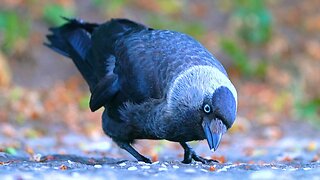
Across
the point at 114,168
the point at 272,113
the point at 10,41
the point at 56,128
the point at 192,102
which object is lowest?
the point at 114,168

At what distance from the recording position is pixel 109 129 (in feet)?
23.7

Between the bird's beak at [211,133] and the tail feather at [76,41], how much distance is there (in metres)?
2.15

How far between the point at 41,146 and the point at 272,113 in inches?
164

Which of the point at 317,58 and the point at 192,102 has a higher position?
the point at 317,58

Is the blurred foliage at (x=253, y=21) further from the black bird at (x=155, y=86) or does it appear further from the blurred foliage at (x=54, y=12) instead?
the black bird at (x=155, y=86)

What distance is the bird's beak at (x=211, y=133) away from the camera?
5926 millimetres

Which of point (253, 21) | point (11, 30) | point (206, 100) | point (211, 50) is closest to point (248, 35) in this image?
point (253, 21)

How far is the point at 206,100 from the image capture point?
237 inches

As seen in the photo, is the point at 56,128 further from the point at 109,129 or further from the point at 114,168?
the point at 114,168

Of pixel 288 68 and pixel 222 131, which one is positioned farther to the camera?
pixel 288 68

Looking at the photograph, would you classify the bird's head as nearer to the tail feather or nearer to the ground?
the ground

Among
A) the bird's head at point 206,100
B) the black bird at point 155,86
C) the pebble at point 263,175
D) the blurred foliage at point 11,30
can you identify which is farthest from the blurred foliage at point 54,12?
the pebble at point 263,175

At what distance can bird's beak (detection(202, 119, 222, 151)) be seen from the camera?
5.93 meters

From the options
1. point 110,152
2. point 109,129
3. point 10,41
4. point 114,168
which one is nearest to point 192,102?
point 114,168
